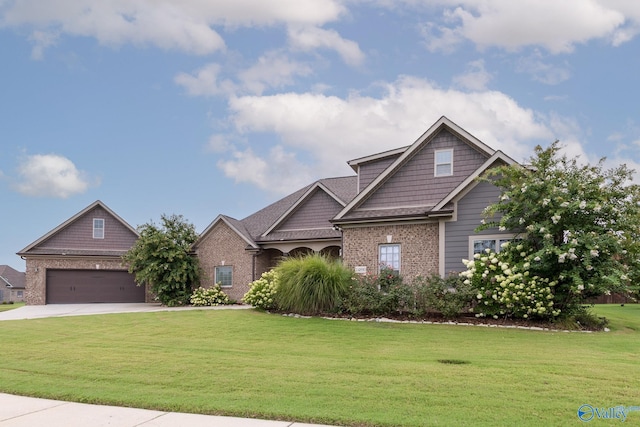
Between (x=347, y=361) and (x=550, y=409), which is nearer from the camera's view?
(x=550, y=409)

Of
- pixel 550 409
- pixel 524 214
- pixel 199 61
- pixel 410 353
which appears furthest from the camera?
pixel 199 61

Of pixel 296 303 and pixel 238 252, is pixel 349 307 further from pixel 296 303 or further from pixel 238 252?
pixel 238 252

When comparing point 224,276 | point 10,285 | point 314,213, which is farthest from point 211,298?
point 10,285

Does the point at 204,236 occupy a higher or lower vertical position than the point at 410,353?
higher

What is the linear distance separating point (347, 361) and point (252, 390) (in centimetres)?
256

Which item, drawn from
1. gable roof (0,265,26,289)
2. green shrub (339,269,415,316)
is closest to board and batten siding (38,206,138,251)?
green shrub (339,269,415,316)

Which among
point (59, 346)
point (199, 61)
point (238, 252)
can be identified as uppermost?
point (199, 61)

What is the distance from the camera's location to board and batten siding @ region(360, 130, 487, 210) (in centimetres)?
1872

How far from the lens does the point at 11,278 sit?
65.0 m

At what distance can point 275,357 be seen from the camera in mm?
9664

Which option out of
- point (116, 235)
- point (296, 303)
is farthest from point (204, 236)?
point (296, 303)

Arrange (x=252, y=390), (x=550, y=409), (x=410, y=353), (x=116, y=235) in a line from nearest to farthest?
(x=550, y=409)
(x=252, y=390)
(x=410, y=353)
(x=116, y=235)

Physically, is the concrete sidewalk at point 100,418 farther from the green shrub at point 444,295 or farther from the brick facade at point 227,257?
the brick facade at point 227,257

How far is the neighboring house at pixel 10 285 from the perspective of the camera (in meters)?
63.4
